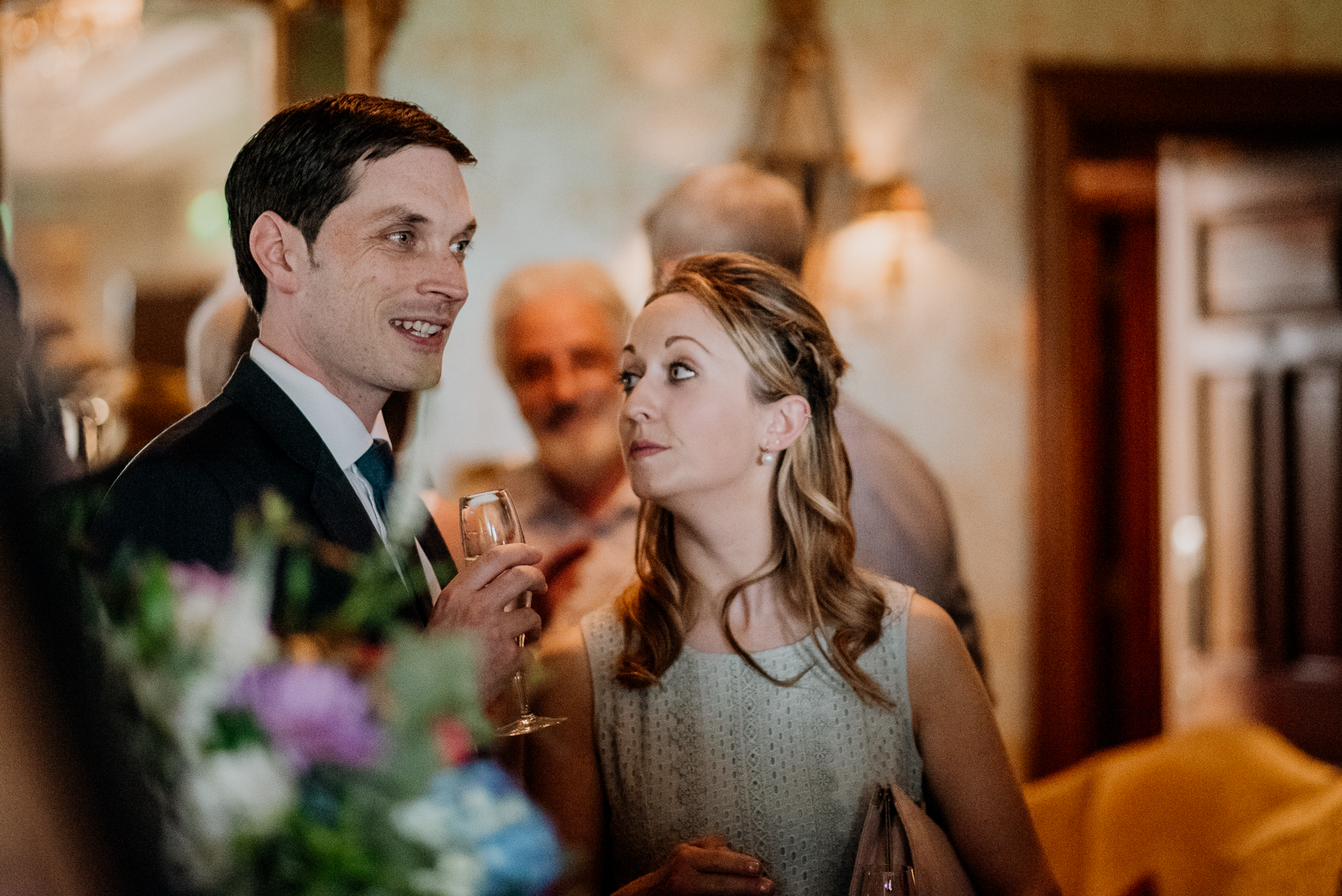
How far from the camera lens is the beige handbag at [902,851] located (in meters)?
1.18

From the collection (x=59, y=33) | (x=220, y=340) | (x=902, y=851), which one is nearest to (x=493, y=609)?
(x=902, y=851)

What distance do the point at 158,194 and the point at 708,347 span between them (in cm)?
222

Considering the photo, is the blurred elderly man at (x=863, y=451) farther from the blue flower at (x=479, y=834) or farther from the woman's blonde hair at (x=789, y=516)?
the blue flower at (x=479, y=834)

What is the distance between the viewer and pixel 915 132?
143 inches

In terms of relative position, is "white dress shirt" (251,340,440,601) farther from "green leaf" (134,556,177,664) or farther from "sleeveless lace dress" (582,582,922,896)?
"sleeveless lace dress" (582,582,922,896)

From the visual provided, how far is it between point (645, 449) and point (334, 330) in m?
0.46

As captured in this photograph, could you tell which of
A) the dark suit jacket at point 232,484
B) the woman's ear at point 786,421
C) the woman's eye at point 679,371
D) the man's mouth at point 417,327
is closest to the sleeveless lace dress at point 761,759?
the woman's ear at point 786,421

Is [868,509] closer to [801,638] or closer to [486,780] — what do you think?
[801,638]

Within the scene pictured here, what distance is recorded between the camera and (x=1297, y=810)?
2273mm

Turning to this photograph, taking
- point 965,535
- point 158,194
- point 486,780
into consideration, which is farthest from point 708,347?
point 965,535

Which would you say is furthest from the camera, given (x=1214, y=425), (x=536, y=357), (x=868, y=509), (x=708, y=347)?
(x=1214, y=425)

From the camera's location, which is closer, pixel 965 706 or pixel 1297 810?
pixel 965 706

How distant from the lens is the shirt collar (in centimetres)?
103

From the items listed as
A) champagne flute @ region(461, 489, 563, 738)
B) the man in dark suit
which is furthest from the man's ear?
champagne flute @ region(461, 489, 563, 738)
